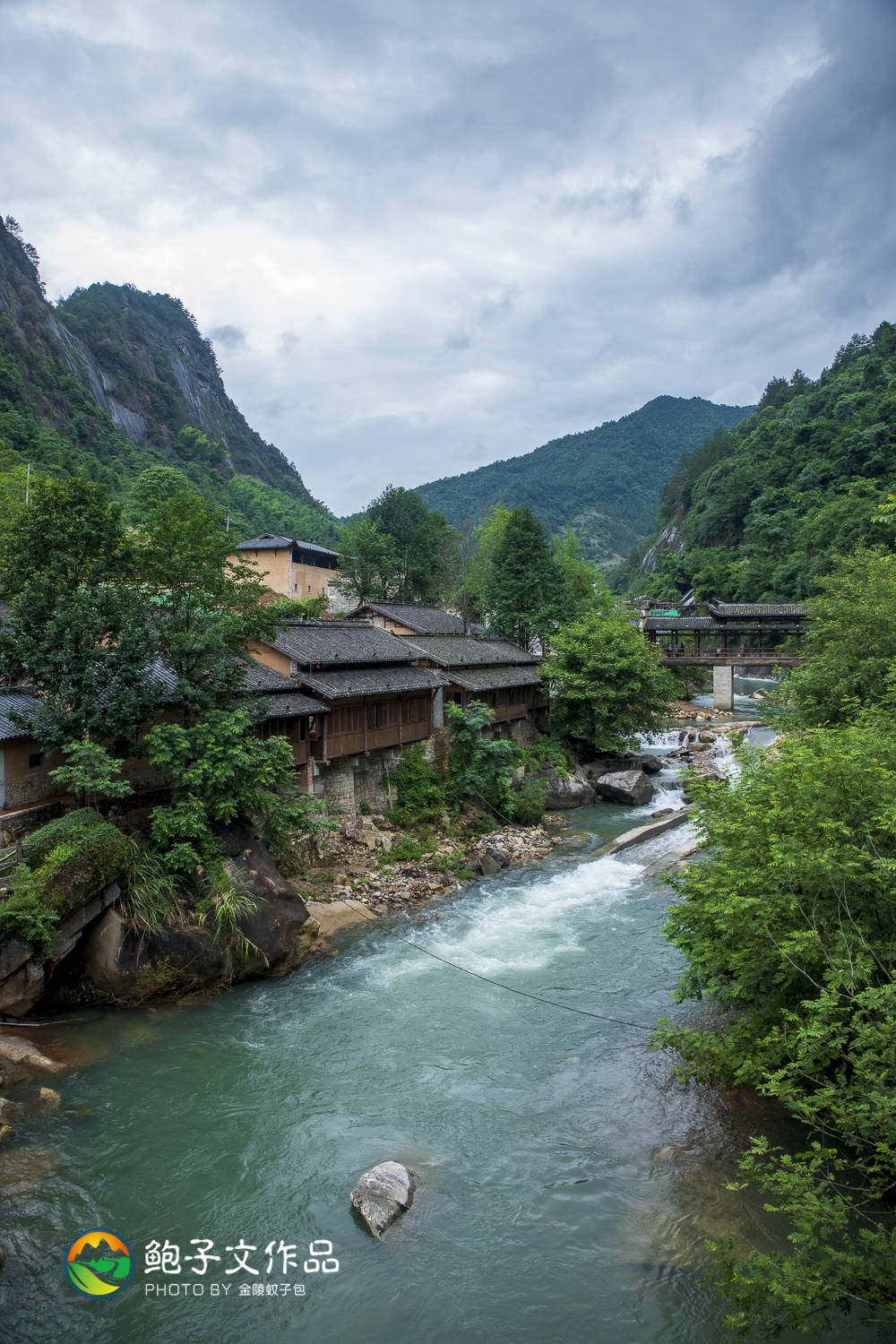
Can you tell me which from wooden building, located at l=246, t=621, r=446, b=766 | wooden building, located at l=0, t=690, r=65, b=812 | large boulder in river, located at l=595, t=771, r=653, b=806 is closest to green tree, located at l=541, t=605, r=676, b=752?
large boulder in river, located at l=595, t=771, r=653, b=806

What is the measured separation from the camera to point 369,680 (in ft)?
77.0

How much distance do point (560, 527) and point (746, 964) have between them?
14863 cm

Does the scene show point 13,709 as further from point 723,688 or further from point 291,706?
point 723,688

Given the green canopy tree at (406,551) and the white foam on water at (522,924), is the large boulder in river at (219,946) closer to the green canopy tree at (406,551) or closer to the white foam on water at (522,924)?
the white foam on water at (522,924)

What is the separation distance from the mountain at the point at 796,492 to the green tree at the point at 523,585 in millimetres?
23431

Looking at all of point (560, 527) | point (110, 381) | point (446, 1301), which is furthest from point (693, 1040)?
point (560, 527)

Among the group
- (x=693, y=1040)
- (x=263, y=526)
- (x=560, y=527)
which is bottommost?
(x=693, y=1040)

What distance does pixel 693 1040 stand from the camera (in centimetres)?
914

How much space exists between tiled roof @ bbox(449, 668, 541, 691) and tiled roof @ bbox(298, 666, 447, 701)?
1.05 meters

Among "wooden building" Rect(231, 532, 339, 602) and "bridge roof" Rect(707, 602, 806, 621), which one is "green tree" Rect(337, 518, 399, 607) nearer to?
"wooden building" Rect(231, 532, 339, 602)

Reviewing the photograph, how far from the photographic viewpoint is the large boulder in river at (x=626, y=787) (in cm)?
2856

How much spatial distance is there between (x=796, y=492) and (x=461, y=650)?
51.4m

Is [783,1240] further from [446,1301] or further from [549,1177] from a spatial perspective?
[446,1301]

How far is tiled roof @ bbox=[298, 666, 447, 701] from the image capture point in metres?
21.1
